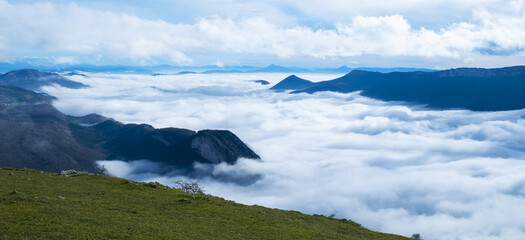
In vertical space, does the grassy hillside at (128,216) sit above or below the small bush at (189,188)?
above

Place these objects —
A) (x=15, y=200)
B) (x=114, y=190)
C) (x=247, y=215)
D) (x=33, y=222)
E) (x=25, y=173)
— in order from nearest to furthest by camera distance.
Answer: (x=33, y=222) < (x=15, y=200) < (x=247, y=215) < (x=114, y=190) < (x=25, y=173)

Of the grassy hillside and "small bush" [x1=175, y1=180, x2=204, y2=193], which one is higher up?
the grassy hillside

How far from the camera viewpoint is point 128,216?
33.7m

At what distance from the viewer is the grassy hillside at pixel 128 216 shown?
92.4 feet

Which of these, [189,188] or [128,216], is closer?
[128,216]

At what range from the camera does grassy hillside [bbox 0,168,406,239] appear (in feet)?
92.4

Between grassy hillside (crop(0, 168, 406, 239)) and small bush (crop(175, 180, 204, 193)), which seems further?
small bush (crop(175, 180, 204, 193))

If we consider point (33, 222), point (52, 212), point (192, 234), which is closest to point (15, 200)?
point (52, 212)

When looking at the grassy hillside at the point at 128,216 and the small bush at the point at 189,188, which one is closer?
the grassy hillside at the point at 128,216

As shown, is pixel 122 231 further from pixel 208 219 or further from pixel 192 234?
pixel 208 219

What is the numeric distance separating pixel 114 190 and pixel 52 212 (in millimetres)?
13885

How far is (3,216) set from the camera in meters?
28.9

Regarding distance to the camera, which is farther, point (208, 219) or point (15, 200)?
point (208, 219)

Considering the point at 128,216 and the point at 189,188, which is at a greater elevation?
the point at 128,216
